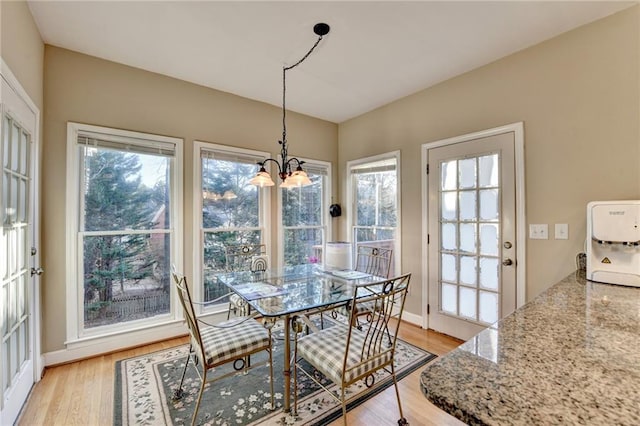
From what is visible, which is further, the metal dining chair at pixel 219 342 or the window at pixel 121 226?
the window at pixel 121 226

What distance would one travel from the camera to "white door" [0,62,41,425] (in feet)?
5.35

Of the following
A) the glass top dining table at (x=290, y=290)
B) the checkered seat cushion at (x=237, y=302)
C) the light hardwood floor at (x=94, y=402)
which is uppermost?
the glass top dining table at (x=290, y=290)

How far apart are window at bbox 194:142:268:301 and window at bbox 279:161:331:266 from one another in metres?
0.37

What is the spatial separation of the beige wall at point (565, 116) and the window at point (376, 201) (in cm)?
82

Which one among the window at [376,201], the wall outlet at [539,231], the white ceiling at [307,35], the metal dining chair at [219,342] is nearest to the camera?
the metal dining chair at [219,342]

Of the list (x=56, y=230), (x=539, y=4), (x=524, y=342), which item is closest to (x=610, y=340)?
(x=524, y=342)

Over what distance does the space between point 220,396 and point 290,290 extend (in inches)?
33.7

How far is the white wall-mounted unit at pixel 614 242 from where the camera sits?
5.55ft

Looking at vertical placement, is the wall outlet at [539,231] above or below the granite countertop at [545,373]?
above

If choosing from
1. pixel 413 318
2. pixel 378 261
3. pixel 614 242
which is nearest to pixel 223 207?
pixel 378 261

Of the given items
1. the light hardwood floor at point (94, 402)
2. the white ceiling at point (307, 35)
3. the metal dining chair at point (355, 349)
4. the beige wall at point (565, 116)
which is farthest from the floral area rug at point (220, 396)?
the white ceiling at point (307, 35)

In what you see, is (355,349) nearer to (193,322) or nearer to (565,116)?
(193,322)

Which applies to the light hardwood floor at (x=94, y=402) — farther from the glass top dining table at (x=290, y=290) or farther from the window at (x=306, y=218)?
the window at (x=306, y=218)

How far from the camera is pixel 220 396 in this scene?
6.54 feet
